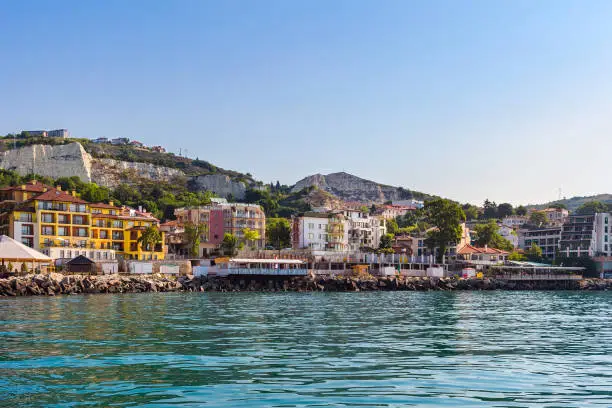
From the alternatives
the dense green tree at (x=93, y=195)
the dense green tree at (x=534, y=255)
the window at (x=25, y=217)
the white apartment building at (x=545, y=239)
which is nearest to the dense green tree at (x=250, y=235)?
the dense green tree at (x=93, y=195)

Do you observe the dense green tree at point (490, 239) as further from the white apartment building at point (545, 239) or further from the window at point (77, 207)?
the window at point (77, 207)

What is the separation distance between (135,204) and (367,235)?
67.5m

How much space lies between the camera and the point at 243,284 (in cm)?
7812

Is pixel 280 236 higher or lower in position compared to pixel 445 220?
lower

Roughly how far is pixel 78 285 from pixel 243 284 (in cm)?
1930

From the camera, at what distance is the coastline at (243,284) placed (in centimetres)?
6262

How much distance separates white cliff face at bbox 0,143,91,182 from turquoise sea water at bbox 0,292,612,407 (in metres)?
170

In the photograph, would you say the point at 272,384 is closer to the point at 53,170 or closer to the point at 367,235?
the point at 367,235

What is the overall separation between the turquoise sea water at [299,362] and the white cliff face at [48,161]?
16958 cm

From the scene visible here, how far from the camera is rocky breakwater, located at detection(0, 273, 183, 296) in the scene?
6044cm

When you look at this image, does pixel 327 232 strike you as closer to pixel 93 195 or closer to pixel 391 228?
pixel 93 195

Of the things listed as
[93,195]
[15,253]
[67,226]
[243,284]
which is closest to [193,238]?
[67,226]

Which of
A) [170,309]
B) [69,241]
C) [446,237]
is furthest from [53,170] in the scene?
[170,309]

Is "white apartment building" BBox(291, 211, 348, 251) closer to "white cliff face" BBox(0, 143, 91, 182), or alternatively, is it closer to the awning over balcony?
the awning over balcony
